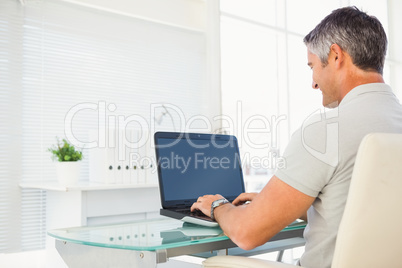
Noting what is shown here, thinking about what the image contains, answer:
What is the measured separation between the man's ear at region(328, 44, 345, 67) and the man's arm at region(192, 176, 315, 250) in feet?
1.53

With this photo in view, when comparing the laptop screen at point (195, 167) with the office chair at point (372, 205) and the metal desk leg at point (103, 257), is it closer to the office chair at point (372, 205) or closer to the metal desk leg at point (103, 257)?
the metal desk leg at point (103, 257)

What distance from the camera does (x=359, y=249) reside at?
91 centimetres

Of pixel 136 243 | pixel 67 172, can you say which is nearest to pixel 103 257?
pixel 136 243

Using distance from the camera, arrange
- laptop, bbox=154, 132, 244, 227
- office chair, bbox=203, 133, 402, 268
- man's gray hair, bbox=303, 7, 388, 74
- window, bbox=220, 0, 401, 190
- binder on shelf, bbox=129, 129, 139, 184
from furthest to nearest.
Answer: window, bbox=220, 0, 401, 190
binder on shelf, bbox=129, 129, 139, 184
laptop, bbox=154, 132, 244, 227
man's gray hair, bbox=303, 7, 388, 74
office chair, bbox=203, 133, 402, 268

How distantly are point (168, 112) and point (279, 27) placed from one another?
1542 millimetres

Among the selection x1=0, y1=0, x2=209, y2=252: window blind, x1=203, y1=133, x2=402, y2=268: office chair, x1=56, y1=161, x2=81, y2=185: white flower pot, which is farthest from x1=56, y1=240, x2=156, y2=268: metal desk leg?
x1=0, y1=0, x2=209, y2=252: window blind

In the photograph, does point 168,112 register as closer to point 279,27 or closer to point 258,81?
point 258,81

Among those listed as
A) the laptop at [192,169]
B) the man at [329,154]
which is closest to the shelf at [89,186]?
the laptop at [192,169]

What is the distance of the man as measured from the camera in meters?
1.03

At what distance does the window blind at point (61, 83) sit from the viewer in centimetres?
286

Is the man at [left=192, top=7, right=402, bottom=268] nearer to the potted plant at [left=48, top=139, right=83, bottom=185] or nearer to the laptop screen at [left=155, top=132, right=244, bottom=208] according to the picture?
the laptop screen at [left=155, top=132, right=244, bottom=208]

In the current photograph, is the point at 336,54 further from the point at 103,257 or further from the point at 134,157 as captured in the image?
the point at 134,157

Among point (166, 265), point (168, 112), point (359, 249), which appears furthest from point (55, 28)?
point (359, 249)

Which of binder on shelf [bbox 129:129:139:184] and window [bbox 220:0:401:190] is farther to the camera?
window [bbox 220:0:401:190]
